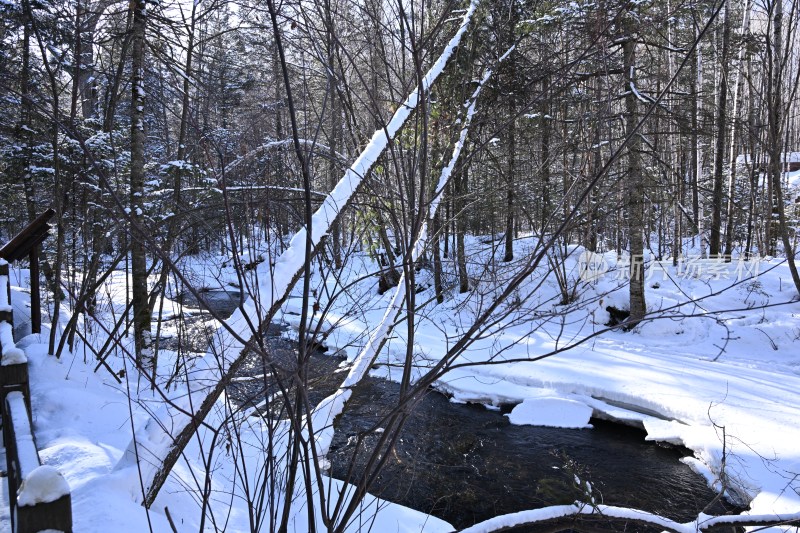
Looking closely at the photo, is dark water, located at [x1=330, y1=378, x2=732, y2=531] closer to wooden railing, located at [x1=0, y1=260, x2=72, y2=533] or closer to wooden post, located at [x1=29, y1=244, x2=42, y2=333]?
wooden railing, located at [x1=0, y1=260, x2=72, y2=533]

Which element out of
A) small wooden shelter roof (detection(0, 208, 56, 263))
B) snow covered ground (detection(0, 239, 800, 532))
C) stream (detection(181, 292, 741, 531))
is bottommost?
stream (detection(181, 292, 741, 531))

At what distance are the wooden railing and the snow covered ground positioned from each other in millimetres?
235

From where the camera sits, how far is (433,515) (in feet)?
17.9

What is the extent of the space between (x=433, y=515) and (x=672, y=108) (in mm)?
9206

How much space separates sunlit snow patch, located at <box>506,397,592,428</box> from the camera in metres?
7.91

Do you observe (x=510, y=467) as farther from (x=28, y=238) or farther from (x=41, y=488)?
(x=41, y=488)

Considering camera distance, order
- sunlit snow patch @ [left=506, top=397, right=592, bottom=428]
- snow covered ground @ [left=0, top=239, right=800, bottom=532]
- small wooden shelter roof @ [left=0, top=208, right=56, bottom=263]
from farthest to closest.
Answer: sunlit snow patch @ [left=506, top=397, right=592, bottom=428] < small wooden shelter roof @ [left=0, top=208, right=56, bottom=263] < snow covered ground @ [left=0, top=239, right=800, bottom=532]

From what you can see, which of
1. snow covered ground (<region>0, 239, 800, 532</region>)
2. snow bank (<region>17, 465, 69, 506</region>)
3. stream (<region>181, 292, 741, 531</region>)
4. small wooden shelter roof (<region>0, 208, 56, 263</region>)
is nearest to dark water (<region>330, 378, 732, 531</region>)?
stream (<region>181, 292, 741, 531</region>)

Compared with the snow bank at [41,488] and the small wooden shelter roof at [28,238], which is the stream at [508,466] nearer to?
the small wooden shelter roof at [28,238]

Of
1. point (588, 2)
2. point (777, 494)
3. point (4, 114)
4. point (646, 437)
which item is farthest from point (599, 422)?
point (4, 114)

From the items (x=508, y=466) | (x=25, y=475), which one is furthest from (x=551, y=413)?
(x=25, y=475)

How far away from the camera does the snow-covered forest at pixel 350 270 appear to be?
1.51m

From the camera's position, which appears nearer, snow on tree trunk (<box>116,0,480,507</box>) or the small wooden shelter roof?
snow on tree trunk (<box>116,0,480,507</box>)

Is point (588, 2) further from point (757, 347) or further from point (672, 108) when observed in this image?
point (757, 347)
